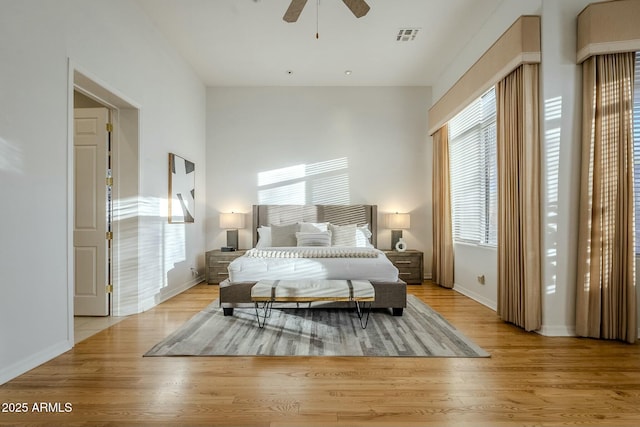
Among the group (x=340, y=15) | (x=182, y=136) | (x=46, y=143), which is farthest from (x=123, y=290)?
(x=340, y=15)

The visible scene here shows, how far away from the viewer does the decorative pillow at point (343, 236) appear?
537 cm

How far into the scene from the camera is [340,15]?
407 cm

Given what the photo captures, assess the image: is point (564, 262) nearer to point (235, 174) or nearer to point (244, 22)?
point (244, 22)

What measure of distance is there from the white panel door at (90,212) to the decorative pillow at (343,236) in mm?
2932

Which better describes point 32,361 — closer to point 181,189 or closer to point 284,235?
point 181,189

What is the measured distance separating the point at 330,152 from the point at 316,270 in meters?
2.85

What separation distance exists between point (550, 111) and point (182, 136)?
14.7 ft

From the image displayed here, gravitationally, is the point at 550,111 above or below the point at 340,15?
below

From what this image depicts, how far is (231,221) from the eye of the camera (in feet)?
19.4

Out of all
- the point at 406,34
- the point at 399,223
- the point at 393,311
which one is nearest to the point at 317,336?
the point at 393,311

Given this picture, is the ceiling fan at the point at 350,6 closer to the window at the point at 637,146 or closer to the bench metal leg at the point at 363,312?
the window at the point at 637,146

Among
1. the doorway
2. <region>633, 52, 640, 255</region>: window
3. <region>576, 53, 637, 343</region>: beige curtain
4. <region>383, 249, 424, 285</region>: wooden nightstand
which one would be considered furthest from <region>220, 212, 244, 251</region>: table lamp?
<region>633, 52, 640, 255</region>: window

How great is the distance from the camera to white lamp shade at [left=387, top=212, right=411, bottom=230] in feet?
19.5

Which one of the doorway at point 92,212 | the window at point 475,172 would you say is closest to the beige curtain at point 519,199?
the window at point 475,172
